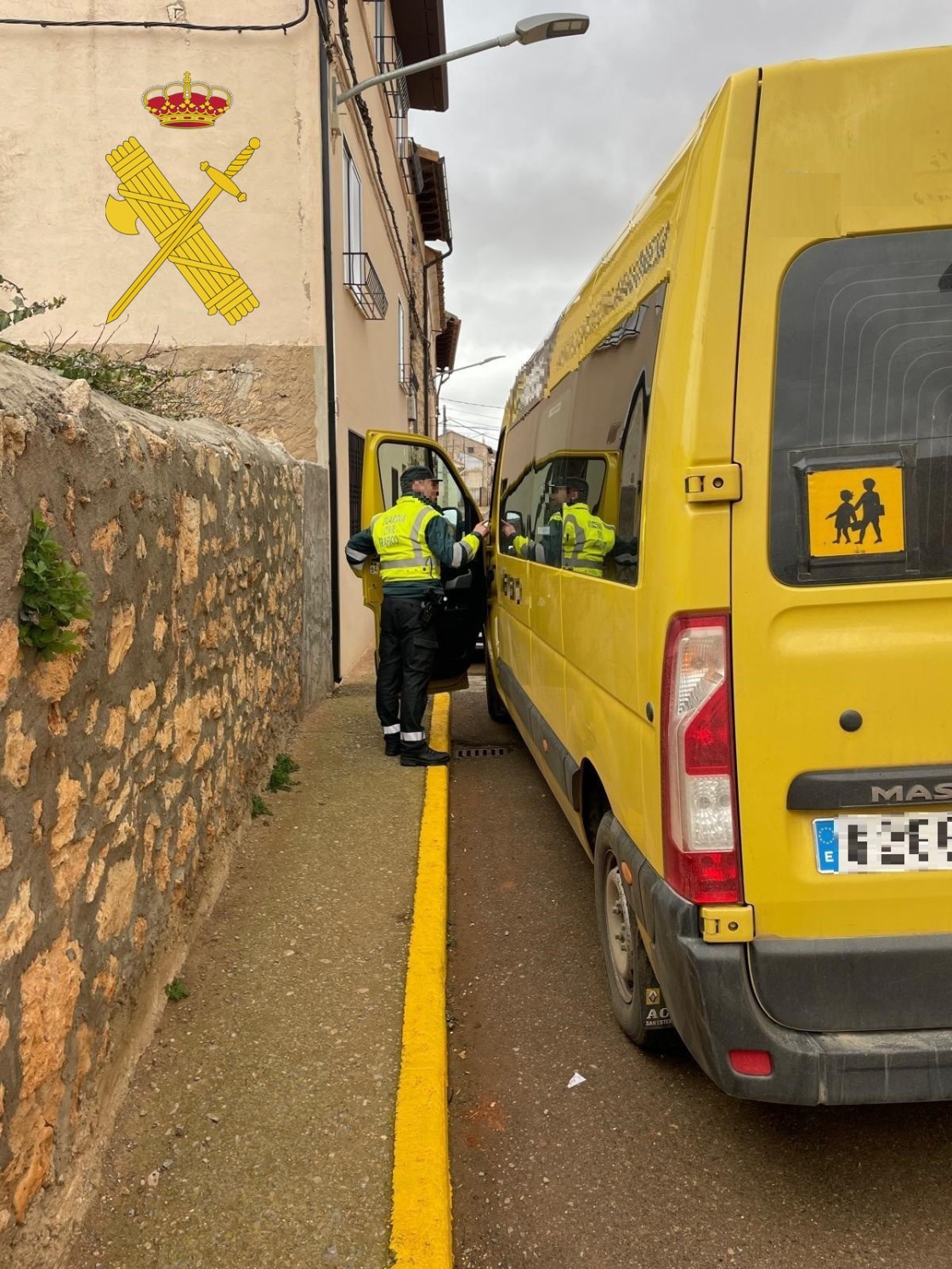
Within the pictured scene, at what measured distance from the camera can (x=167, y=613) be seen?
10.9 ft

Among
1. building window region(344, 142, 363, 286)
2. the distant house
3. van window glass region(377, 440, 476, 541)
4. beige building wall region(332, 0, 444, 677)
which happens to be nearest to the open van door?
van window glass region(377, 440, 476, 541)

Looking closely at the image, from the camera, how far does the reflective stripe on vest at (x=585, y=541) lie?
2.99 meters

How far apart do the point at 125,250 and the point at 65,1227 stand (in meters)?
7.80

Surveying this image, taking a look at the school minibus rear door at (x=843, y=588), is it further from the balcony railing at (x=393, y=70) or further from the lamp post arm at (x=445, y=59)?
the balcony railing at (x=393, y=70)

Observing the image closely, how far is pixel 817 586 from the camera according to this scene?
2.09 meters

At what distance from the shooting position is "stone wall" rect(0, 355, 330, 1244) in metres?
2.00

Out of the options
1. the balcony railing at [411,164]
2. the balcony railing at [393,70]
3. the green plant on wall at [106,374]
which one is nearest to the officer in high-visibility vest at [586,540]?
the green plant on wall at [106,374]

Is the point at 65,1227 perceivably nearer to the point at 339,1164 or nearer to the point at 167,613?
the point at 339,1164

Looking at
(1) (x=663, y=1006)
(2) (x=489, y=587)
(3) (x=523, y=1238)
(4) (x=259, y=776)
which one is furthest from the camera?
(2) (x=489, y=587)

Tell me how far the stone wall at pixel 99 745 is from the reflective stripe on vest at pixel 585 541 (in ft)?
4.75

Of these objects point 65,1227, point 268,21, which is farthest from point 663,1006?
point 268,21

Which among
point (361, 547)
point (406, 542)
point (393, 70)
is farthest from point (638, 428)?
point (393, 70)

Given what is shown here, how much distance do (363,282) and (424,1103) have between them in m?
8.28

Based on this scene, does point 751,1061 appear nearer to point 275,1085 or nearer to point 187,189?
point 275,1085
